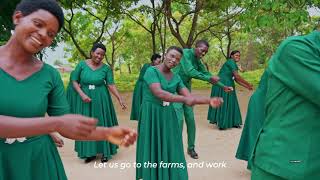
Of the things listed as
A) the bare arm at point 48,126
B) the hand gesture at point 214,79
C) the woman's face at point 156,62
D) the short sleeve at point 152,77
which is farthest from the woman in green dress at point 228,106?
the bare arm at point 48,126

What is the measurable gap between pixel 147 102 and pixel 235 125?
15.8 feet

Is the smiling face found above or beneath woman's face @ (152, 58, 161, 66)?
above

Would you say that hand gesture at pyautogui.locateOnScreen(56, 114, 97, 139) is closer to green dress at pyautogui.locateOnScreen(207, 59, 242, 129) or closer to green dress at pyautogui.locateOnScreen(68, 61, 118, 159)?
green dress at pyautogui.locateOnScreen(68, 61, 118, 159)

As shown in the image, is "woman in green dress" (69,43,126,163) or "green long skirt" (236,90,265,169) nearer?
"green long skirt" (236,90,265,169)

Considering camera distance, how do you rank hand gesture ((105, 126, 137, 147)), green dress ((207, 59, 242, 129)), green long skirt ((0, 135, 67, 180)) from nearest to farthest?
hand gesture ((105, 126, 137, 147)) < green long skirt ((0, 135, 67, 180)) < green dress ((207, 59, 242, 129))

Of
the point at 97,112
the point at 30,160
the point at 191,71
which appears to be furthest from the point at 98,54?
the point at 30,160

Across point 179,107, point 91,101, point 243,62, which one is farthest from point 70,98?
point 243,62

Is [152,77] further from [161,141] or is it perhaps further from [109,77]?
[109,77]

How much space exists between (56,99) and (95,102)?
14.3 feet

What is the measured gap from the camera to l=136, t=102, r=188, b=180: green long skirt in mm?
4887

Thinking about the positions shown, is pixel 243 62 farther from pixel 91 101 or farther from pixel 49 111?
pixel 49 111

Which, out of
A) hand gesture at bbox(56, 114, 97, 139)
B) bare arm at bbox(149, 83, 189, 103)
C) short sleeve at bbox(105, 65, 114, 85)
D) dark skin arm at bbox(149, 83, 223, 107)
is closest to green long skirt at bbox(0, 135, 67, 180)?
hand gesture at bbox(56, 114, 97, 139)

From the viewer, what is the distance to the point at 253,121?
16.4ft

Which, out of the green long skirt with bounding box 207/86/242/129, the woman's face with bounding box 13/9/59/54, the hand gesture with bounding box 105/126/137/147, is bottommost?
the green long skirt with bounding box 207/86/242/129
